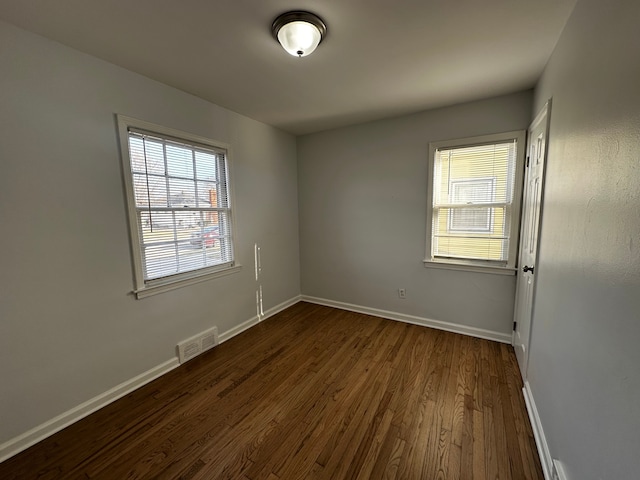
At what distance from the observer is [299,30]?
1.49 m

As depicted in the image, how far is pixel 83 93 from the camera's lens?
5.90 feet

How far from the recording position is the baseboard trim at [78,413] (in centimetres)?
159

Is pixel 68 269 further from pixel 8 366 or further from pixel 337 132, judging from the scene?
pixel 337 132

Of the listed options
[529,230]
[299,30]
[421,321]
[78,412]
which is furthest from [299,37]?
[421,321]

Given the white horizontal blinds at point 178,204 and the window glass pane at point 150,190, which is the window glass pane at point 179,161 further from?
the window glass pane at point 150,190

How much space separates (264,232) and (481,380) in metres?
2.72

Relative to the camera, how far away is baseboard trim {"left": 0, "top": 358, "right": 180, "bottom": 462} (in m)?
1.59

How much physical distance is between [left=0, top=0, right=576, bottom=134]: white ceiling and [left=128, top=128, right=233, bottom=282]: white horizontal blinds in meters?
0.58

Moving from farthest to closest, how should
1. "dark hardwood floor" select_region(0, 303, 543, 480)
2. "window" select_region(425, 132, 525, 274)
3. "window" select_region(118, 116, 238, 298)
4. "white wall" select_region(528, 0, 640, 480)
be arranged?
"window" select_region(425, 132, 525, 274) → "window" select_region(118, 116, 238, 298) → "dark hardwood floor" select_region(0, 303, 543, 480) → "white wall" select_region(528, 0, 640, 480)

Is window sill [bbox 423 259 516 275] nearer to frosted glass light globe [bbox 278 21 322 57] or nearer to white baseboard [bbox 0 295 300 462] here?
frosted glass light globe [bbox 278 21 322 57]

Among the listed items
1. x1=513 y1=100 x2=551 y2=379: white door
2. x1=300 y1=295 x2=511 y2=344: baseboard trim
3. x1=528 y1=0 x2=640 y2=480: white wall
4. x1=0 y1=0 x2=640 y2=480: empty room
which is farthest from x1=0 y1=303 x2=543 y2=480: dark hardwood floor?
x1=528 y1=0 x2=640 y2=480: white wall

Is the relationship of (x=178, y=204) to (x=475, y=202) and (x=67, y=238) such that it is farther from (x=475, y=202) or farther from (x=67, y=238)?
(x=475, y=202)

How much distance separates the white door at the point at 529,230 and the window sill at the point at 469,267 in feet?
0.45

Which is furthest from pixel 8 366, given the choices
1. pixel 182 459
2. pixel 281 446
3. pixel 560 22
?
pixel 560 22
